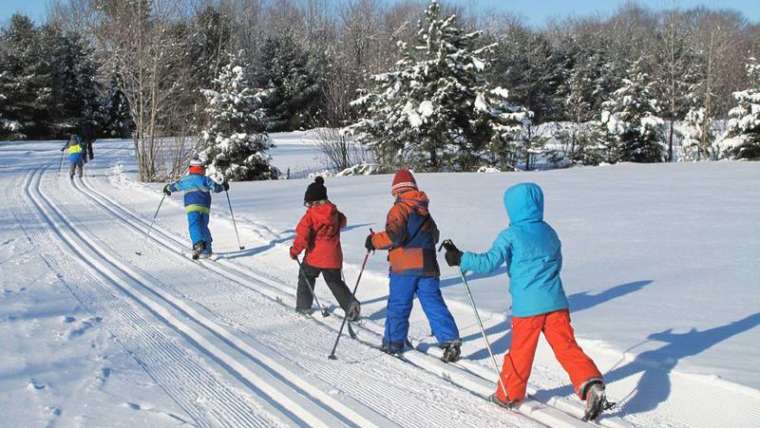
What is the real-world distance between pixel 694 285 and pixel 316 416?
4929 mm

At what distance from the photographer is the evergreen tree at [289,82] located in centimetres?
5047

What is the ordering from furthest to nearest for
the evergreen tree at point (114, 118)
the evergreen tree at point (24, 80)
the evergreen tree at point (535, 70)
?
the evergreen tree at point (535, 70) < the evergreen tree at point (114, 118) < the evergreen tree at point (24, 80)

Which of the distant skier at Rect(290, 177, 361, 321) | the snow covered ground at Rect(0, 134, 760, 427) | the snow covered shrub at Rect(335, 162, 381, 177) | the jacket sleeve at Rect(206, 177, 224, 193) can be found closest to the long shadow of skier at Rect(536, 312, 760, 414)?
the snow covered ground at Rect(0, 134, 760, 427)

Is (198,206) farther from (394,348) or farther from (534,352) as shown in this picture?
(534,352)

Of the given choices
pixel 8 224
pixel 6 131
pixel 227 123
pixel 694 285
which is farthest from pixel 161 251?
pixel 6 131

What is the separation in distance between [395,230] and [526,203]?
4.42 ft

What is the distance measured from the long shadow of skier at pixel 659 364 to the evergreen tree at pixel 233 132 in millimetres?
19359

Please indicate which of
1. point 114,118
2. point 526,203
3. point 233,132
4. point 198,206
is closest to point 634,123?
point 233,132

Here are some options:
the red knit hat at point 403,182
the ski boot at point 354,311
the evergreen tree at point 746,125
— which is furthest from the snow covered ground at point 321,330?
the evergreen tree at point 746,125

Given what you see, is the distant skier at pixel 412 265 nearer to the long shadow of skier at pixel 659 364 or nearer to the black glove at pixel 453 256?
the black glove at pixel 453 256

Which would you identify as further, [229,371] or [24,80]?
[24,80]

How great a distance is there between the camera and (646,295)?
7020 millimetres

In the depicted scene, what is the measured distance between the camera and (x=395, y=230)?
17.4 feet

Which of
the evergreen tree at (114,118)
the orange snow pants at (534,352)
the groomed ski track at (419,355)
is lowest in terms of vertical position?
the groomed ski track at (419,355)
